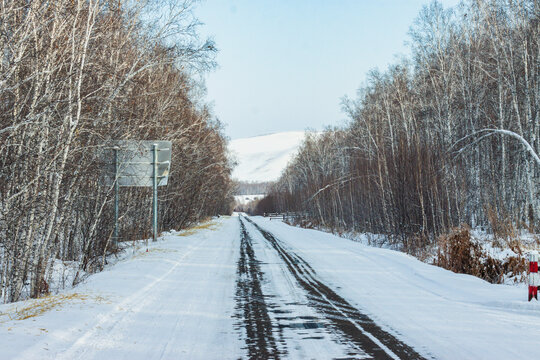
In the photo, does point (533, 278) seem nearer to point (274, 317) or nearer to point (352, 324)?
point (352, 324)

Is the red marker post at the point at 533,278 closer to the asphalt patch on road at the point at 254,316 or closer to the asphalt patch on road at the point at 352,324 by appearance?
the asphalt patch on road at the point at 352,324

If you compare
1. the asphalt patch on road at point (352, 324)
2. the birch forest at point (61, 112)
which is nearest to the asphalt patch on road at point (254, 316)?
the asphalt patch on road at point (352, 324)

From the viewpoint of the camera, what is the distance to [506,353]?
468 centimetres

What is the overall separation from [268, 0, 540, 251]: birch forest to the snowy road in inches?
264

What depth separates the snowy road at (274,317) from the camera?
4766 mm

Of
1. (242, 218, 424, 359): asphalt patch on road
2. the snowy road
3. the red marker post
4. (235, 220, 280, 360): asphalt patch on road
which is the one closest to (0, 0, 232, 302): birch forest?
the snowy road

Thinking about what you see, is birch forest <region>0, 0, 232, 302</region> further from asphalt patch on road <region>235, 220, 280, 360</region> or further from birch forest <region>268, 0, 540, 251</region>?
birch forest <region>268, 0, 540, 251</region>

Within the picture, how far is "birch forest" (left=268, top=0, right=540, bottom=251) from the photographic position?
59.9ft

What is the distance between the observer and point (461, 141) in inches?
1014

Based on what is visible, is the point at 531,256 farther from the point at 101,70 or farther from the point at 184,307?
the point at 101,70

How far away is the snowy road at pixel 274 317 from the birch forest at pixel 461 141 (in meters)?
6.71

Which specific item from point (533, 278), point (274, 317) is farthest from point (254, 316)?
point (533, 278)

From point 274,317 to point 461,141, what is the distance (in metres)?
22.9

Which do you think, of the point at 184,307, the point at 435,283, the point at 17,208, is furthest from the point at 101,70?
the point at 435,283
